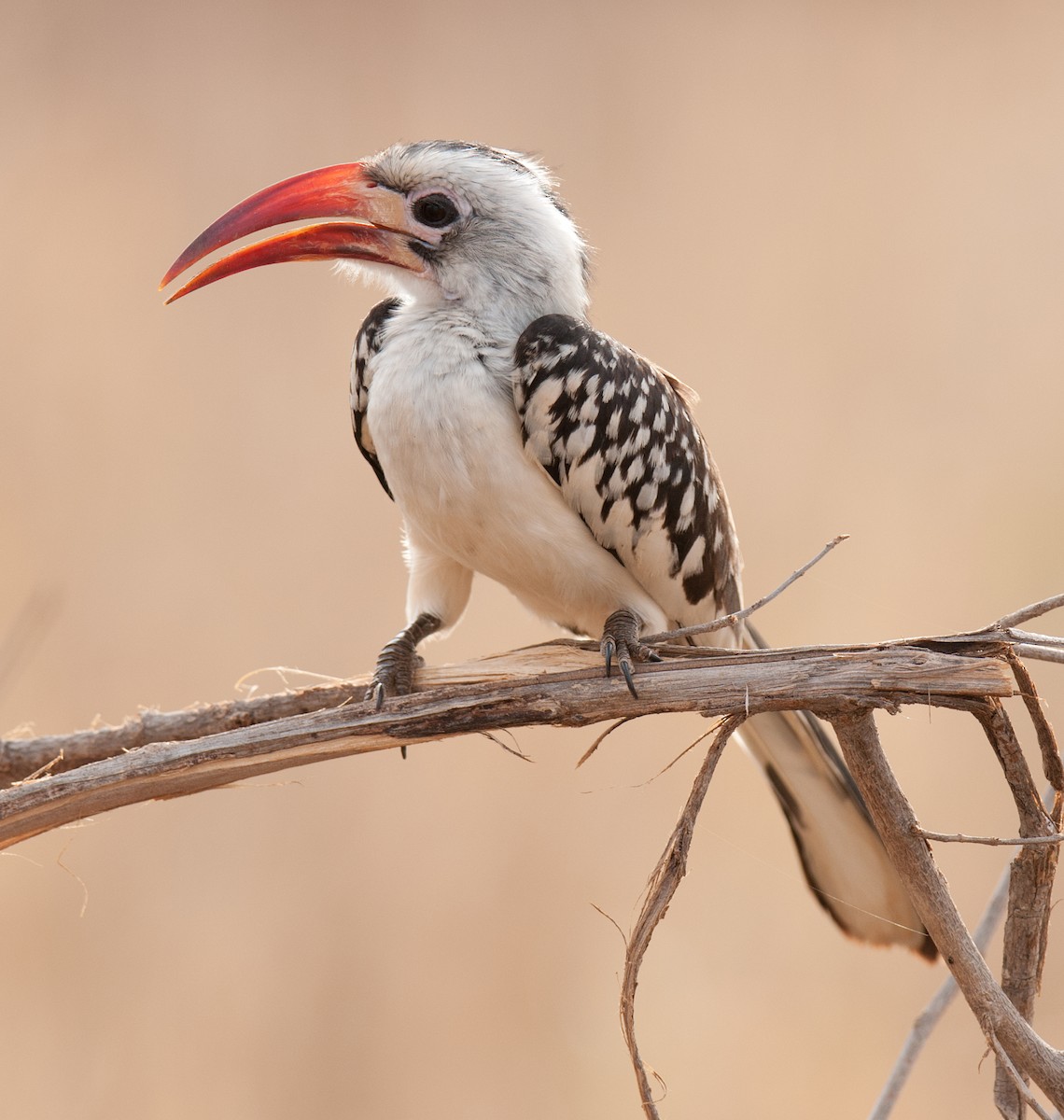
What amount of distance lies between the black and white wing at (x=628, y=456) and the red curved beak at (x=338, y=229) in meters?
0.34

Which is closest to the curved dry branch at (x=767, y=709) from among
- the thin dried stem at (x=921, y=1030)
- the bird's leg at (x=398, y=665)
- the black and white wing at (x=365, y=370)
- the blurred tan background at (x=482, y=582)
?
the thin dried stem at (x=921, y=1030)

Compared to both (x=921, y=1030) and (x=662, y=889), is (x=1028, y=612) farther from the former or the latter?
(x=921, y=1030)

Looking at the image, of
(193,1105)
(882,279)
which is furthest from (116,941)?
(882,279)

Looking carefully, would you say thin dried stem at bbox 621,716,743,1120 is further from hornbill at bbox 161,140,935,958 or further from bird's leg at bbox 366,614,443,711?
bird's leg at bbox 366,614,443,711

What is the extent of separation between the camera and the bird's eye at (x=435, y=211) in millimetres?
2082

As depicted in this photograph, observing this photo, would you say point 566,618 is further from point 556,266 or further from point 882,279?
point 882,279

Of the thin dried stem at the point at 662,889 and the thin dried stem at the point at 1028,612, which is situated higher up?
the thin dried stem at the point at 1028,612

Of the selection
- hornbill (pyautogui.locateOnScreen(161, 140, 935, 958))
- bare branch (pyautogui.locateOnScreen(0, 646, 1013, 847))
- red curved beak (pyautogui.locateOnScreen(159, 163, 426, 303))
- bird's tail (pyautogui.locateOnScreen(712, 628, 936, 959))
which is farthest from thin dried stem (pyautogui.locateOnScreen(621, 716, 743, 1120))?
red curved beak (pyautogui.locateOnScreen(159, 163, 426, 303))

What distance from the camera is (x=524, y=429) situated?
1.89 m

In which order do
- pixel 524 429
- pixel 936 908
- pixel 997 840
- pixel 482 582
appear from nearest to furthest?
1. pixel 997 840
2. pixel 936 908
3. pixel 524 429
4. pixel 482 582

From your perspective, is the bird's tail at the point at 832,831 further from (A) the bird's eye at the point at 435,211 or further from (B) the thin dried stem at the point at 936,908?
(A) the bird's eye at the point at 435,211

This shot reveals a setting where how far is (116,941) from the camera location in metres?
3.13

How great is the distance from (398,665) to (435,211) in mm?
834

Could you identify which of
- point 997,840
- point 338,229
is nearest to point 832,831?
point 997,840
